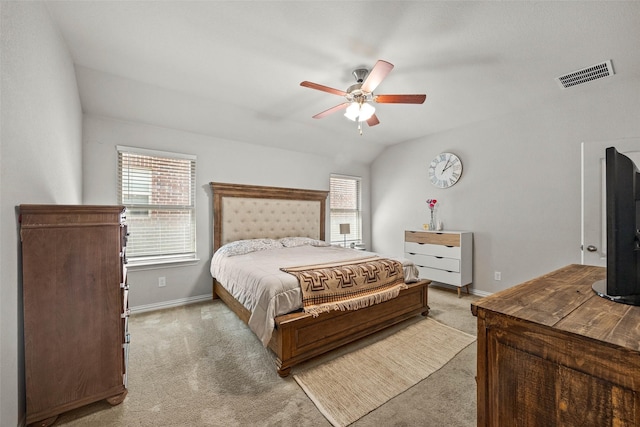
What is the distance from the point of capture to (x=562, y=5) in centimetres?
191

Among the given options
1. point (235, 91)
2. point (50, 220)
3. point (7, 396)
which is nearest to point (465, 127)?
point (235, 91)

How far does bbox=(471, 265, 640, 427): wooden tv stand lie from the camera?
2.10 feet

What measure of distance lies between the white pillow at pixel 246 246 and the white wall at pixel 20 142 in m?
1.74

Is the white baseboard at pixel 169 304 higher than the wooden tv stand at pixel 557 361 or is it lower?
lower

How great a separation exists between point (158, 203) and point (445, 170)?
14.4 ft

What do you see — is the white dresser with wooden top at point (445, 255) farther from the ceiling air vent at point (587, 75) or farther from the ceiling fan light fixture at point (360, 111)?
the ceiling fan light fixture at point (360, 111)

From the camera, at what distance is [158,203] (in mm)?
3547

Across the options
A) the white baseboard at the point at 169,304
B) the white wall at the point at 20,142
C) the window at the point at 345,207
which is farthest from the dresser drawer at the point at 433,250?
the white wall at the point at 20,142

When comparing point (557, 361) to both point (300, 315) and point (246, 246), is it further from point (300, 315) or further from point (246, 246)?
point (246, 246)

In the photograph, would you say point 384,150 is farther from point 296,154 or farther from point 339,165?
point 296,154

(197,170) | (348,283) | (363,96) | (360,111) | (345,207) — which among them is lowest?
(348,283)

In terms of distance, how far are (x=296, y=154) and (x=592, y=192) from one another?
396 cm

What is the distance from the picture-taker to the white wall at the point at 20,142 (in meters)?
1.29

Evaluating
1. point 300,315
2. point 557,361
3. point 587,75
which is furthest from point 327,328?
point 587,75
